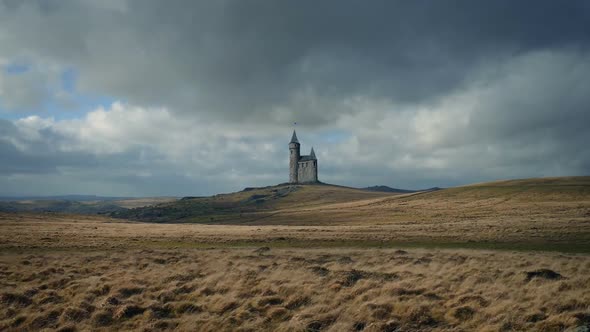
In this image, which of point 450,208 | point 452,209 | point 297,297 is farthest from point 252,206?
point 297,297

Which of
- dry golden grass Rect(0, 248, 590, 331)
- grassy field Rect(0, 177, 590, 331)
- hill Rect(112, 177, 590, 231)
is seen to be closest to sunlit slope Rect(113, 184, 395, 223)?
hill Rect(112, 177, 590, 231)

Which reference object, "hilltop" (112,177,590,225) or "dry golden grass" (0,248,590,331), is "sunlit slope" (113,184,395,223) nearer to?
"hilltop" (112,177,590,225)

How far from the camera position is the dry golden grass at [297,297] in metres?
11.6

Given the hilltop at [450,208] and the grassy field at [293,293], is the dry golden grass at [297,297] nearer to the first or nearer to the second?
A: the grassy field at [293,293]

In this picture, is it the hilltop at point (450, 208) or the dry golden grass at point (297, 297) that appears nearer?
the dry golden grass at point (297, 297)

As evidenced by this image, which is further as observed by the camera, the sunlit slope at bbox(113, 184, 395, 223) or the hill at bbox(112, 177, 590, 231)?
the sunlit slope at bbox(113, 184, 395, 223)

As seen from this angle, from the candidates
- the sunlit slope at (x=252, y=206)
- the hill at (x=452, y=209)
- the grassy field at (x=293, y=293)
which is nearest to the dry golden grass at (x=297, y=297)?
the grassy field at (x=293, y=293)

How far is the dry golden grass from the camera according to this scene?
38.2 feet

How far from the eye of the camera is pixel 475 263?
66.9 ft

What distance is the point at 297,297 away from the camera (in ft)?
45.8

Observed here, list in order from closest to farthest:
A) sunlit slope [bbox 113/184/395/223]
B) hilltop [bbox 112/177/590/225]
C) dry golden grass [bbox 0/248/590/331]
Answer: dry golden grass [bbox 0/248/590/331]
hilltop [bbox 112/177/590/225]
sunlit slope [bbox 113/184/395/223]

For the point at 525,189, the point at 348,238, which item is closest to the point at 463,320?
the point at 348,238

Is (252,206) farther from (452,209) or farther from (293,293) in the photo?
(293,293)

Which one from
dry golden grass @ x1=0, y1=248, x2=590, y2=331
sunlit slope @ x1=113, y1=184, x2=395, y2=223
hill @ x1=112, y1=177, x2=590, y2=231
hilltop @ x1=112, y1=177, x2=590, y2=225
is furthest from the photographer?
sunlit slope @ x1=113, y1=184, x2=395, y2=223
